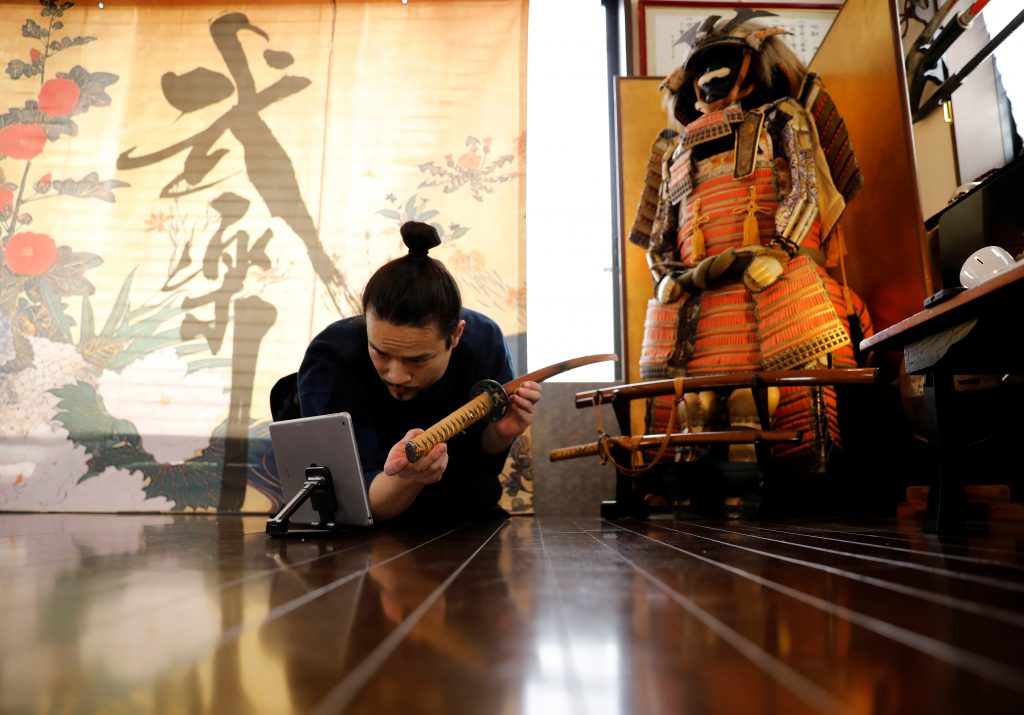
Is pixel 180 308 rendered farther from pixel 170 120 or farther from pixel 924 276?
pixel 924 276

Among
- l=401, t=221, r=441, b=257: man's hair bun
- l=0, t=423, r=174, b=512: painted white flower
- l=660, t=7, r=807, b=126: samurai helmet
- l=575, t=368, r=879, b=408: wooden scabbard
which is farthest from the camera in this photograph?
l=0, t=423, r=174, b=512: painted white flower

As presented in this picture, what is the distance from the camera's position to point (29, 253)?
11.2 feet

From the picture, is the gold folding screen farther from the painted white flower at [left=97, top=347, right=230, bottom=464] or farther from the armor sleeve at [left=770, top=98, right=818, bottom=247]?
the armor sleeve at [left=770, top=98, right=818, bottom=247]

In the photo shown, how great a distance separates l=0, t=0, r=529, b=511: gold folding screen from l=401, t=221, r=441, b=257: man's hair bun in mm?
1465

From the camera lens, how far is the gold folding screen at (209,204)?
3.23 metres

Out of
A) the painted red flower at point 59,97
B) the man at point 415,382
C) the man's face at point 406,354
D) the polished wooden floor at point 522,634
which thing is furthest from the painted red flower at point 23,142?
the polished wooden floor at point 522,634

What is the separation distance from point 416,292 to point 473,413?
1.00ft

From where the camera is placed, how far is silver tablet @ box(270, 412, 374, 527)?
4.68ft

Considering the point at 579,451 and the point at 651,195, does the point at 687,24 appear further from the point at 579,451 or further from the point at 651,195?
the point at 579,451

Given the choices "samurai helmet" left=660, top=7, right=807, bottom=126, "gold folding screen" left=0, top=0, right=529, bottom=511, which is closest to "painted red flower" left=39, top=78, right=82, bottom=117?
"gold folding screen" left=0, top=0, right=529, bottom=511

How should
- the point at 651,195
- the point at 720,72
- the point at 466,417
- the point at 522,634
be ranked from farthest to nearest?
the point at 651,195
the point at 720,72
the point at 466,417
the point at 522,634

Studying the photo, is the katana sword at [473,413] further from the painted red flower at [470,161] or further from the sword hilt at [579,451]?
the painted red flower at [470,161]

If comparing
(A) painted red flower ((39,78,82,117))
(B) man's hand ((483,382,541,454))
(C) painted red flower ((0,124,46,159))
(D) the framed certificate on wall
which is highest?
(D) the framed certificate on wall

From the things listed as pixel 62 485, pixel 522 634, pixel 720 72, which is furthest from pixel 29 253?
pixel 522 634
